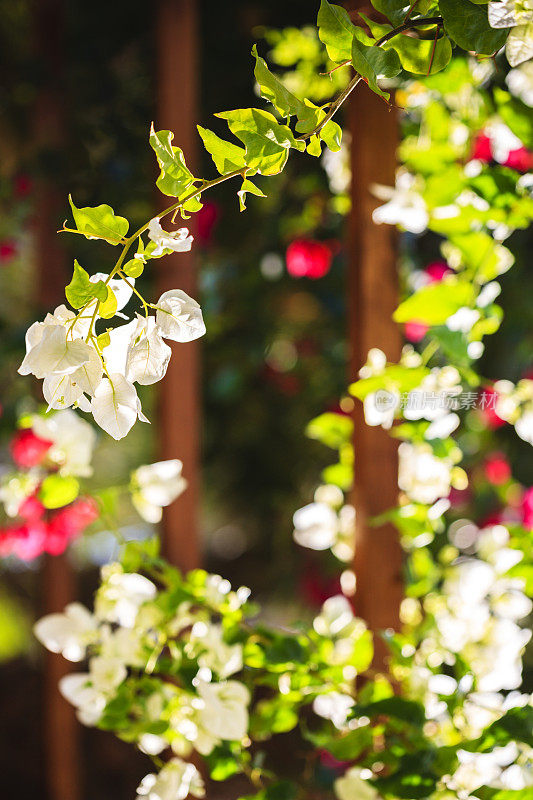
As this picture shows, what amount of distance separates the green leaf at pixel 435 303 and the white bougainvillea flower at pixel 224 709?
362mm

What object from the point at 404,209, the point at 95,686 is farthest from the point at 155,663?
the point at 404,209

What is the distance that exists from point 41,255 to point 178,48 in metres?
0.59

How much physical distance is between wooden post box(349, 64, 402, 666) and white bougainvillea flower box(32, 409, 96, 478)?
0.30 m

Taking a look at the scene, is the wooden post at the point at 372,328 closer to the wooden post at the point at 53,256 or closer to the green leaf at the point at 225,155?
the green leaf at the point at 225,155

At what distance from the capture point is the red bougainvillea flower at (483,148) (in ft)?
2.98

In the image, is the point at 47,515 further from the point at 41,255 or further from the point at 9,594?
the point at 9,594

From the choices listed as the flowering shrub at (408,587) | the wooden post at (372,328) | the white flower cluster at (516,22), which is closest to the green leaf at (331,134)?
the flowering shrub at (408,587)

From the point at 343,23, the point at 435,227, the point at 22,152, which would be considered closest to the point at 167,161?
the point at 343,23

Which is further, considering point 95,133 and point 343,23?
point 95,133

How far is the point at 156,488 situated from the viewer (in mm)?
744

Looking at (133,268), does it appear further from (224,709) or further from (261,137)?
(224,709)

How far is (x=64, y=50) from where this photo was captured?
1.62 m

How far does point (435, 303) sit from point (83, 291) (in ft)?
1.26

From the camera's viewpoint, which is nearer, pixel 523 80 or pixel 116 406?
pixel 116 406
